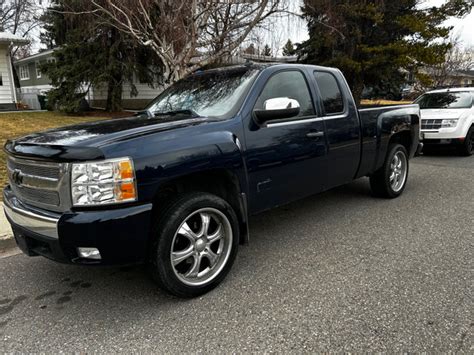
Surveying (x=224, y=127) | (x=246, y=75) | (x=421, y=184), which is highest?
(x=246, y=75)

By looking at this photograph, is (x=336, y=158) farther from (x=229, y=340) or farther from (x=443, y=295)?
(x=229, y=340)

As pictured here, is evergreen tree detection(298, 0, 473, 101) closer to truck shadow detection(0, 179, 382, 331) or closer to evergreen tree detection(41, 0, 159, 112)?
evergreen tree detection(41, 0, 159, 112)

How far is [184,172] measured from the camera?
2.85m

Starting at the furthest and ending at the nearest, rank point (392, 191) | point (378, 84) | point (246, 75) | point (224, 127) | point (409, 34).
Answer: point (378, 84)
point (409, 34)
point (392, 191)
point (246, 75)
point (224, 127)

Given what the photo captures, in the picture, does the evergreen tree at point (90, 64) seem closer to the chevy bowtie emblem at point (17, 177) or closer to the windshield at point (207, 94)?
the windshield at point (207, 94)

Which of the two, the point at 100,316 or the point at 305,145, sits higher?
the point at 305,145

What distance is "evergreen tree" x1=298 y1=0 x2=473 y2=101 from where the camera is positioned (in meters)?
15.8

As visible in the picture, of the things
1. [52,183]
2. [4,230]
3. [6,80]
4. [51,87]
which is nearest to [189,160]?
[52,183]

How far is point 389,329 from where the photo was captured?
2590 mm

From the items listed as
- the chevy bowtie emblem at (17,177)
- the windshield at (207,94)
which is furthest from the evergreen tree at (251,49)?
the chevy bowtie emblem at (17,177)

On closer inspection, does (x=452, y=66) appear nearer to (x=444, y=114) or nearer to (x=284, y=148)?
(x=444, y=114)

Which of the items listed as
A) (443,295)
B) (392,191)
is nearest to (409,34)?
(392,191)

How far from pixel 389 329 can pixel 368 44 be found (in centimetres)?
1768

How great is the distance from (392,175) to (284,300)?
3.53 meters
